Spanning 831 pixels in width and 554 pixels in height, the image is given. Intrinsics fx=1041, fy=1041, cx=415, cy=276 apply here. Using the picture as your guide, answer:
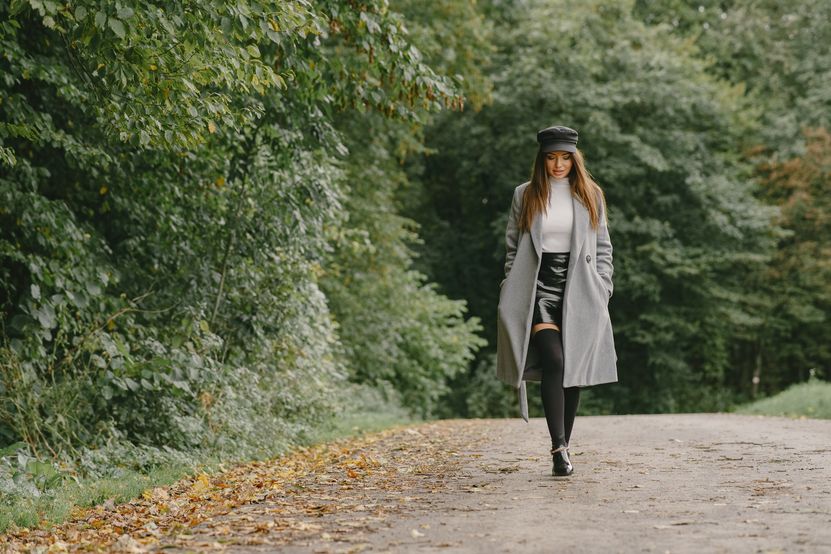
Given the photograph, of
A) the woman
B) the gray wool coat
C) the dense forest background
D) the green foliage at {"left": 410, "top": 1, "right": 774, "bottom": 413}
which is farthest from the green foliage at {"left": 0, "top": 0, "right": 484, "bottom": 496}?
the green foliage at {"left": 410, "top": 1, "right": 774, "bottom": 413}

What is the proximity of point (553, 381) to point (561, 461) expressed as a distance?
20.2 inches

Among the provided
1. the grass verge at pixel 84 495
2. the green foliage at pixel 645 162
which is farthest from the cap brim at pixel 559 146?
the green foliage at pixel 645 162

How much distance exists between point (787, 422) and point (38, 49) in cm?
859

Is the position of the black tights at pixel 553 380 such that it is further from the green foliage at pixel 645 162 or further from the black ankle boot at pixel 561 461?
the green foliage at pixel 645 162

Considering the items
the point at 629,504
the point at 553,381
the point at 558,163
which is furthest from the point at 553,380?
the point at 558,163

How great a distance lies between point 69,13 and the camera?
650 centimetres

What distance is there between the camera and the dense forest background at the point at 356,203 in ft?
26.0

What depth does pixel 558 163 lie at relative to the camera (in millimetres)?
6473

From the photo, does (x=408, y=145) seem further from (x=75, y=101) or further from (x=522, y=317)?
(x=522, y=317)

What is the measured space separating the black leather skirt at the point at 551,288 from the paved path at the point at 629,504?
3.23ft

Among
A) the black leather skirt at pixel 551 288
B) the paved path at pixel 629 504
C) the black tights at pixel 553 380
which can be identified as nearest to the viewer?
the paved path at pixel 629 504

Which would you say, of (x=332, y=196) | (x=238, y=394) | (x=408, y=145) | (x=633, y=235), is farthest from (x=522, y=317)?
(x=633, y=235)

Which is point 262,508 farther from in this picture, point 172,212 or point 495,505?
point 172,212

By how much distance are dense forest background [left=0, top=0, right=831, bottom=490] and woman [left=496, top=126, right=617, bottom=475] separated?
6.58 feet
